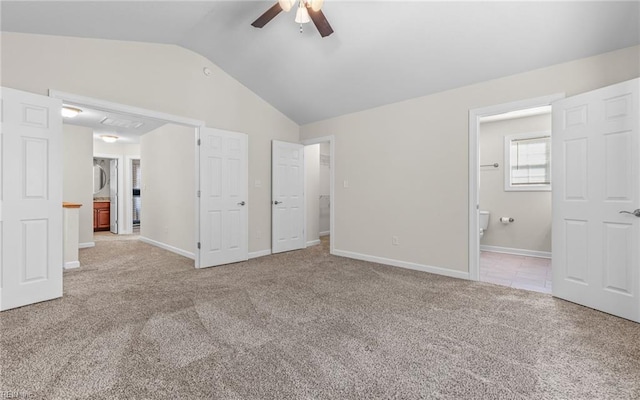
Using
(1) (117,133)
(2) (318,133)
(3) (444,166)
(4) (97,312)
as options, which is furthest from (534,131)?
(1) (117,133)

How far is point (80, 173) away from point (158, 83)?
361 cm

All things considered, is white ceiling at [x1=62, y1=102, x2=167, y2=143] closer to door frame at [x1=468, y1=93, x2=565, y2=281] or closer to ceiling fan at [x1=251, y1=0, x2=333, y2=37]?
ceiling fan at [x1=251, y1=0, x2=333, y2=37]

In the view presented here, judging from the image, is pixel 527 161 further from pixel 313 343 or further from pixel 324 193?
pixel 313 343

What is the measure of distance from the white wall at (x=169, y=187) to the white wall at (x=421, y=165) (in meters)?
2.46

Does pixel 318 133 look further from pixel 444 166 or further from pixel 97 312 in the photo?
pixel 97 312

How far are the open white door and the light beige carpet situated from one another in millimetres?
5271

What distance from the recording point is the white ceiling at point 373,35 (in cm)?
259

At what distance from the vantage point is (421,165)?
3979mm

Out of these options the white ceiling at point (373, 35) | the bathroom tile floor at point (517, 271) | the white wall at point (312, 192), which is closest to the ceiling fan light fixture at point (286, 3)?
the white ceiling at point (373, 35)

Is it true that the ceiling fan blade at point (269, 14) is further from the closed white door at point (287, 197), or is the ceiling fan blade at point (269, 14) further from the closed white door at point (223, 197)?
the closed white door at point (287, 197)

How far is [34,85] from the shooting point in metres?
2.85

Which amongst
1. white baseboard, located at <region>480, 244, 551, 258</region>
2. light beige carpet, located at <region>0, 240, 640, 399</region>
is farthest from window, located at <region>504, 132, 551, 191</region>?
light beige carpet, located at <region>0, 240, 640, 399</region>

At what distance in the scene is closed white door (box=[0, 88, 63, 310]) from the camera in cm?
261

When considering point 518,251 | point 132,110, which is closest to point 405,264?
point 518,251
